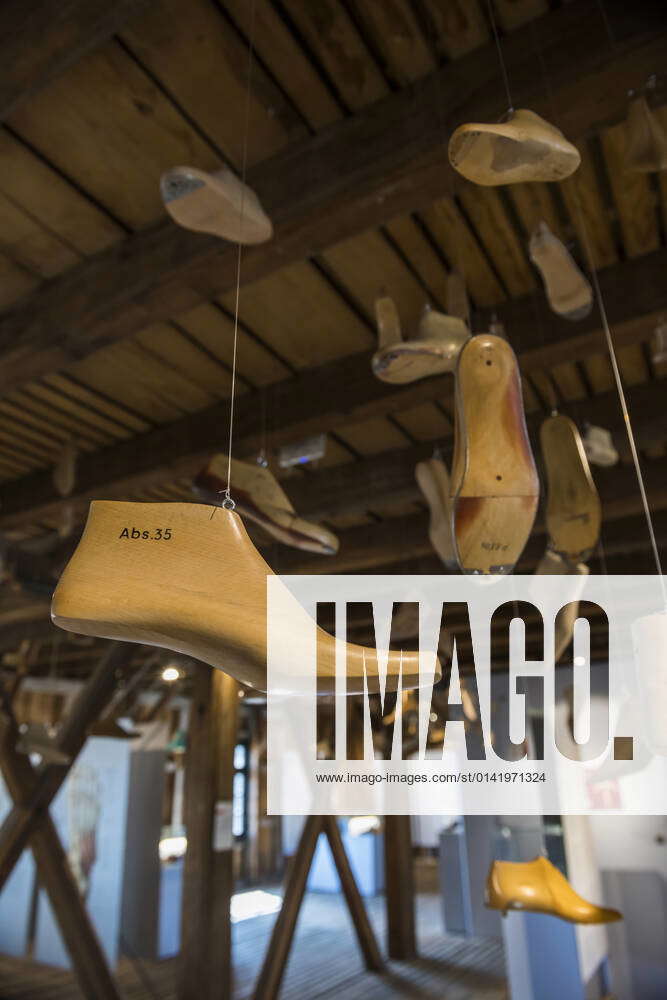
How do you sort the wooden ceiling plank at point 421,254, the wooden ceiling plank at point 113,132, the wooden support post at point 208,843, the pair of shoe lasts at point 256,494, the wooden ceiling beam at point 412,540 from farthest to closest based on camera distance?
the wooden support post at point 208,843 → the wooden ceiling beam at point 412,540 → the wooden ceiling plank at point 421,254 → the pair of shoe lasts at point 256,494 → the wooden ceiling plank at point 113,132

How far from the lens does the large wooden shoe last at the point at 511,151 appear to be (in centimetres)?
96

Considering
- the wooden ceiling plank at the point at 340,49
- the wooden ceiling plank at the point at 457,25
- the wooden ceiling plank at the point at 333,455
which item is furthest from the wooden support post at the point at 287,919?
the wooden ceiling plank at the point at 457,25

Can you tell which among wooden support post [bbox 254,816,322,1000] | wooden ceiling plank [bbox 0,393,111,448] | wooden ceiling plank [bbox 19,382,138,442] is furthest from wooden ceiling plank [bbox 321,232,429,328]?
wooden support post [bbox 254,816,322,1000]

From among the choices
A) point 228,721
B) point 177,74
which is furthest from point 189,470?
point 228,721

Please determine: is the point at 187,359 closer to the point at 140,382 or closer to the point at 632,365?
the point at 140,382

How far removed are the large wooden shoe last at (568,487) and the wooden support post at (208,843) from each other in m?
2.58

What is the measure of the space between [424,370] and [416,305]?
81cm

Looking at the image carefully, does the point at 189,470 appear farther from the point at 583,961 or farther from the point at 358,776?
the point at 583,961

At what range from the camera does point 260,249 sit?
161 centimetres

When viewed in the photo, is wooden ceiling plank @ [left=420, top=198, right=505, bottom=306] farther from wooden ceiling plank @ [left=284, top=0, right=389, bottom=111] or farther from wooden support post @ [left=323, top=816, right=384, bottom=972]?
wooden support post @ [left=323, top=816, right=384, bottom=972]

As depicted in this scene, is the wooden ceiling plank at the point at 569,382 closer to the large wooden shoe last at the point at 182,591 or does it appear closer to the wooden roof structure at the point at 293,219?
the wooden roof structure at the point at 293,219

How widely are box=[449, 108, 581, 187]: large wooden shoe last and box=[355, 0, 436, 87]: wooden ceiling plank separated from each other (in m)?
0.52

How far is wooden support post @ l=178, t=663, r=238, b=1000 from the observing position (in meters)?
4.02

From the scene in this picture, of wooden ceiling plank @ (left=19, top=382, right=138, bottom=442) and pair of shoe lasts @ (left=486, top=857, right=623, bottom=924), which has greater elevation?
wooden ceiling plank @ (left=19, top=382, right=138, bottom=442)
